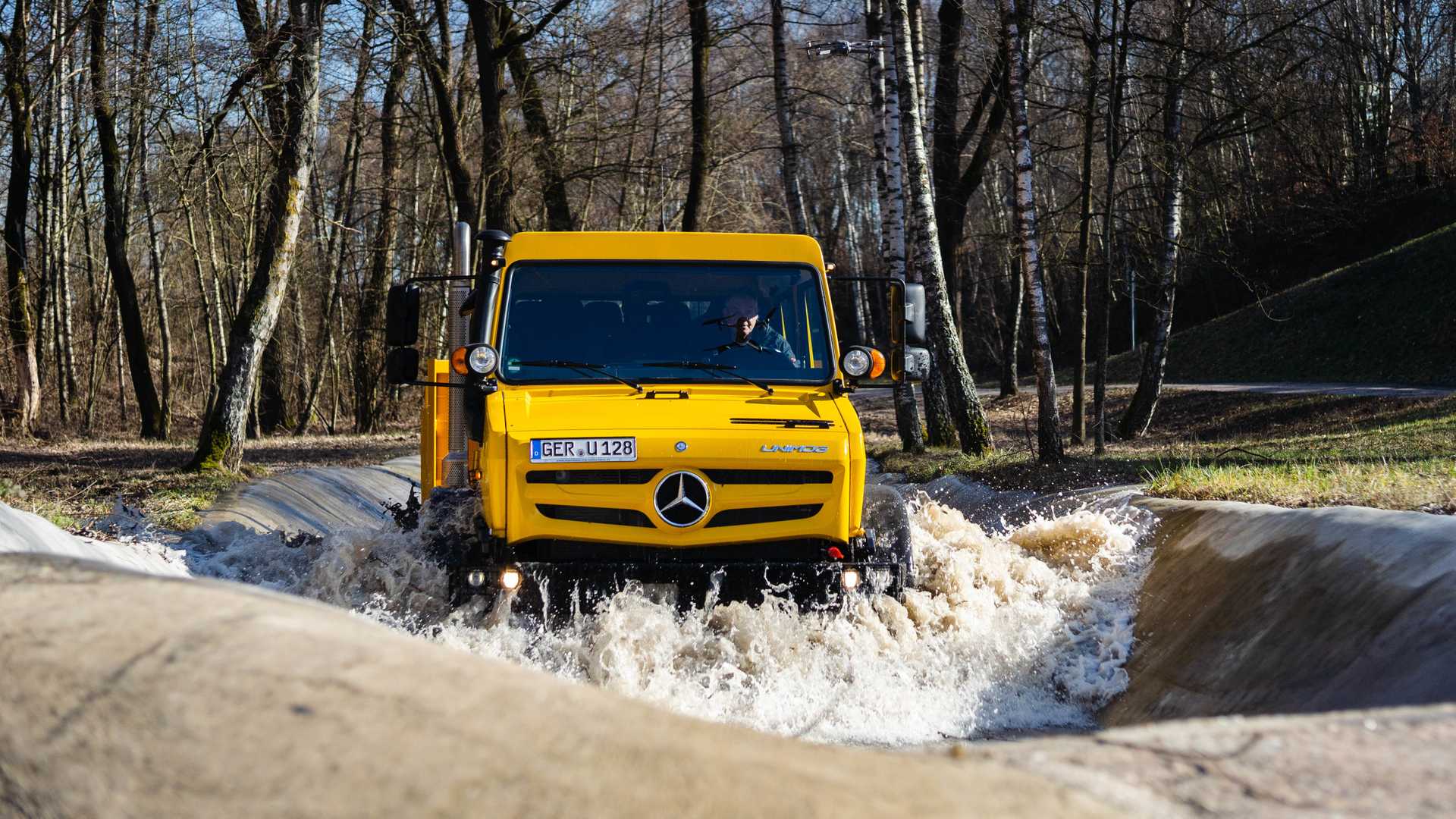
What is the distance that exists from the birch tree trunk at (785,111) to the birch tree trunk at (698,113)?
1.35 meters

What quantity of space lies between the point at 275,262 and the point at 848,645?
11.6 meters

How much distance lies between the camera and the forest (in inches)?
669

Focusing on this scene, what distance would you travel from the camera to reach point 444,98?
25.8 m

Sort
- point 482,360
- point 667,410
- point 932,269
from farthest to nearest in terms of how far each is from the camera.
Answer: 1. point 932,269
2. point 482,360
3. point 667,410

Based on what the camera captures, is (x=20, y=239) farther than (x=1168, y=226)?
Yes

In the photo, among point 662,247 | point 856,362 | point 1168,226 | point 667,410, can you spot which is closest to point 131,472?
point 662,247

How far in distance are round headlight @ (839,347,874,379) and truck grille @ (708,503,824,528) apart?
123 centimetres

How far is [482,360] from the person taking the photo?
25.6ft

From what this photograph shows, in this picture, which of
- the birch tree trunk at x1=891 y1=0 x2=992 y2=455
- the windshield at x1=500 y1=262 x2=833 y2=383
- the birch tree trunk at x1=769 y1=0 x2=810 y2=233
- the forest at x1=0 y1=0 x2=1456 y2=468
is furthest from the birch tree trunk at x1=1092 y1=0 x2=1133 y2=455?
the windshield at x1=500 y1=262 x2=833 y2=383

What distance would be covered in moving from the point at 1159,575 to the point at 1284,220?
135ft

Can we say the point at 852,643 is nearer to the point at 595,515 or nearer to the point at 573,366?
the point at 595,515

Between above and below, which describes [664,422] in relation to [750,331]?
below

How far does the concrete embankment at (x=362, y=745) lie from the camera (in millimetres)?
2818

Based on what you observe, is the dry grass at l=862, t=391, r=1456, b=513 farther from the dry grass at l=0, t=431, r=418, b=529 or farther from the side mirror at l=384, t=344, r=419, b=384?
the dry grass at l=0, t=431, r=418, b=529
